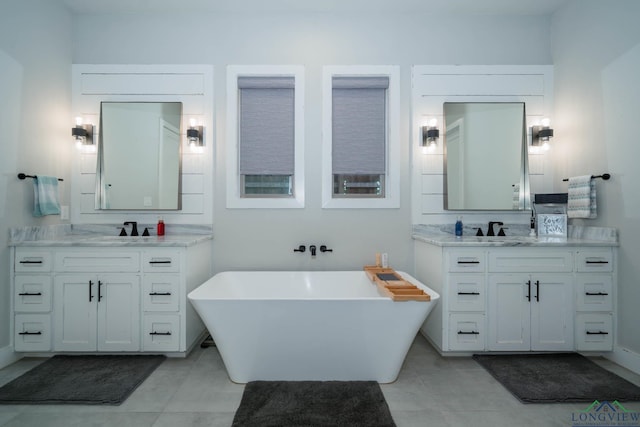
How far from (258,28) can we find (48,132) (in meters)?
2.01

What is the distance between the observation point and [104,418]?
5.51 ft

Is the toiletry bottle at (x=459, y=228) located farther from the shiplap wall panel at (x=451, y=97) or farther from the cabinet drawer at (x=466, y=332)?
the cabinet drawer at (x=466, y=332)

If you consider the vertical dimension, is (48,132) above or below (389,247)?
above

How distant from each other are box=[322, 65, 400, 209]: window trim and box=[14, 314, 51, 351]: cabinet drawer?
A: 2313 mm

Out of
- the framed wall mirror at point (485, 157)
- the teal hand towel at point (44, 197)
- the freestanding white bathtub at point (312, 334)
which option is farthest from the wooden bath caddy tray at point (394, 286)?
the teal hand towel at point (44, 197)

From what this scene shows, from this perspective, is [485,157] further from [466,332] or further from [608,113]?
[466,332]

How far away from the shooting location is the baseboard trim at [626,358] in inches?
84.0

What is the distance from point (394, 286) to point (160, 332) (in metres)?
1.73

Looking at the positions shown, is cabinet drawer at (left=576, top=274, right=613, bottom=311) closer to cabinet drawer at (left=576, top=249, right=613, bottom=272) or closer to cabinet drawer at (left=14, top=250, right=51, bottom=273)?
cabinet drawer at (left=576, top=249, right=613, bottom=272)

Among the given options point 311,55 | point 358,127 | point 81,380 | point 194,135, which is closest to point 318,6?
point 311,55

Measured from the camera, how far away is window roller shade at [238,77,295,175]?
115 inches

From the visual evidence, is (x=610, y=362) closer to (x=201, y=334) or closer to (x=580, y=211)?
(x=580, y=211)

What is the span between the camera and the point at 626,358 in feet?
7.22

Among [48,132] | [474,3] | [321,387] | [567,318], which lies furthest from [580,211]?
[48,132]
